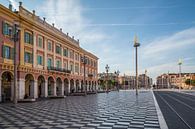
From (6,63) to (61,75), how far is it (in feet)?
61.1

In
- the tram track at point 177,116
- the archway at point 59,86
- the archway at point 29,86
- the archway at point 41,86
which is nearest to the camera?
the tram track at point 177,116

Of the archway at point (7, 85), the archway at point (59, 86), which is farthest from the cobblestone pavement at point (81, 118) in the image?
the archway at point (59, 86)

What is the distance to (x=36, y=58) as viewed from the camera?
39.1 meters

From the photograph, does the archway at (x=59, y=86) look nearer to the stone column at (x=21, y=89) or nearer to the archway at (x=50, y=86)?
the archway at (x=50, y=86)

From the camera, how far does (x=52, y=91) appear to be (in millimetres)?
45281

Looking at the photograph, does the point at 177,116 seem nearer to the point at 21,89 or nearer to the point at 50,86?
the point at 21,89

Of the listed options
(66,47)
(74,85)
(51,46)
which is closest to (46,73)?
(51,46)

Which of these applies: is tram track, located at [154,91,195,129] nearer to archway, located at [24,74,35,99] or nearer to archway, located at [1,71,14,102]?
archway, located at [1,71,14,102]

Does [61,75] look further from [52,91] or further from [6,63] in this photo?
[6,63]

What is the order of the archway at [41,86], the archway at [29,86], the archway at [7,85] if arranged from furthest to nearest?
the archway at [41,86], the archway at [29,86], the archway at [7,85]

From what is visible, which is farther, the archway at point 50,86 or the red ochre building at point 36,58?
the archway at point 50,86

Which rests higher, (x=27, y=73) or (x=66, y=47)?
(x=66, y=47)

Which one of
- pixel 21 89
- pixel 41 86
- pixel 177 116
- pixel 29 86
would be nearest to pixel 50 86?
pixel 41 86

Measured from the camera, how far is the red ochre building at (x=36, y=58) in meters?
31.6
